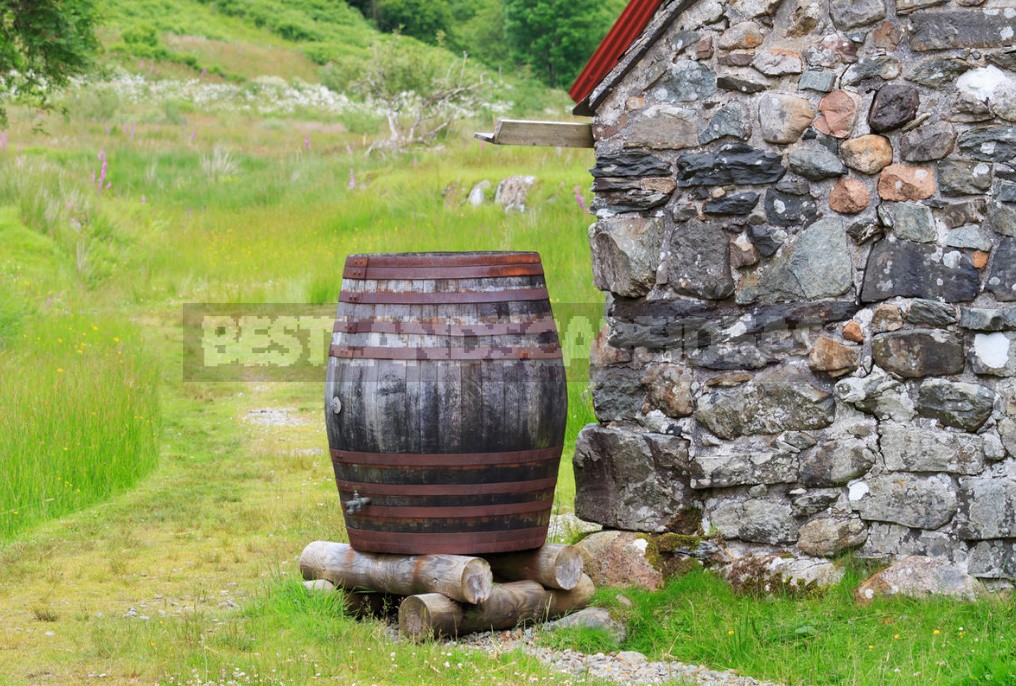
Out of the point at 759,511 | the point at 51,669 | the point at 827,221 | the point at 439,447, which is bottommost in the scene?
the point at 51,669

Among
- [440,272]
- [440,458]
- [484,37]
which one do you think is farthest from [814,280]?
[484,37]

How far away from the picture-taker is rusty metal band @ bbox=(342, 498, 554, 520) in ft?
13.8

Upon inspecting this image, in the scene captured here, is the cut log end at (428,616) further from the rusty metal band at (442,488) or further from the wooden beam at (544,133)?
the wooden beam at (544,133)

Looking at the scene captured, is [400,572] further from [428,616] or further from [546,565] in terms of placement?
[546,565]

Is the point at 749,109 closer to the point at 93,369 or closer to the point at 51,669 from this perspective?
the point at 51,669

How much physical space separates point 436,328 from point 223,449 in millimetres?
3596

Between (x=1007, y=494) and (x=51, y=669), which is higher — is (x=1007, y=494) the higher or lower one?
the higher one

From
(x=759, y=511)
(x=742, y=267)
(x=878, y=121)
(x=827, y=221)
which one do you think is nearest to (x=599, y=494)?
(x=759, y=511)

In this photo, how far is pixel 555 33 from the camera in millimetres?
38656

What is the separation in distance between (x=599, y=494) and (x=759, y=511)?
694 millimetres

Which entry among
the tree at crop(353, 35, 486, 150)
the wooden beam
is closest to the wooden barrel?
the wooden beam

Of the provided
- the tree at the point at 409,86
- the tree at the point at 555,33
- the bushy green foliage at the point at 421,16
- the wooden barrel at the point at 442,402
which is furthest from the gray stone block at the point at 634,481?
the bushy green foliage at the point at 421,16

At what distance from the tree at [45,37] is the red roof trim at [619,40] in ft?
23.3

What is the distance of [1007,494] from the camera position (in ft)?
13.6
